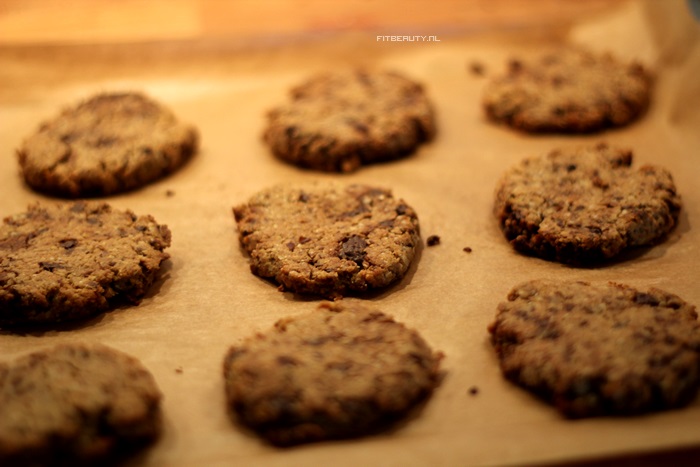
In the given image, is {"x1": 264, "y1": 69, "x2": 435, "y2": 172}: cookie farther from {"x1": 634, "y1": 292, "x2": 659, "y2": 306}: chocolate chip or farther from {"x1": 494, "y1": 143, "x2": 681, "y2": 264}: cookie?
{"x1": 634, "y1": 292, "x2": 659, "y2": 306}: chocolate chip

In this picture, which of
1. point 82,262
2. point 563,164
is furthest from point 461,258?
point 82,262

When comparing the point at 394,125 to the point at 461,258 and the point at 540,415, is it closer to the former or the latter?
the point at 461,258

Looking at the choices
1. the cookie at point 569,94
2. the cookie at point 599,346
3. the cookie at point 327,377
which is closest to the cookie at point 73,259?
the cookie at point 327,377

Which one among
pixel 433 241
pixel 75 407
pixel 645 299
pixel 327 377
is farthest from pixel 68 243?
pixel 645 299

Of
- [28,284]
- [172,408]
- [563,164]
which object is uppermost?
[563,164]

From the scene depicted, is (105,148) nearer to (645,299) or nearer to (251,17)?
(251,17)

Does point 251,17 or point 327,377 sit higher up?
point 251,17
